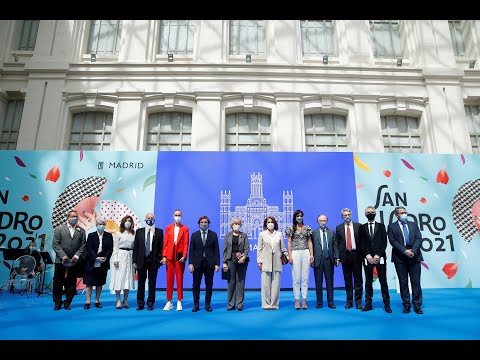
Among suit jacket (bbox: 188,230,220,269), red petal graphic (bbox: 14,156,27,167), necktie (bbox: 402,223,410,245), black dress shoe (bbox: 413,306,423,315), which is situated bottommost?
black dress shoe (bbox: 413,306,423,315)

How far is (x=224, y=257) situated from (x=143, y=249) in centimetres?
153

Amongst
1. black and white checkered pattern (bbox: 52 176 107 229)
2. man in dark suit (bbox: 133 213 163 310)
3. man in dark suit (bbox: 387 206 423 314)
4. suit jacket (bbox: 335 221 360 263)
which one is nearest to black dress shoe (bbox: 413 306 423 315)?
man in dark suit (bbox: 387 206 423 314)

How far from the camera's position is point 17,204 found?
9.63 m

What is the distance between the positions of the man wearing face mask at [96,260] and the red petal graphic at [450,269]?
817 cm

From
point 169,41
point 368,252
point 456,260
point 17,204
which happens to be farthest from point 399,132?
point 17,204

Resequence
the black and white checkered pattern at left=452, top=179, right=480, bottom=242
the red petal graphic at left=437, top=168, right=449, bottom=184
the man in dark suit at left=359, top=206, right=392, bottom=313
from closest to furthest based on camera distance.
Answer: the man in dark suit at left=359, top=206, right=392, bottom=313
the black and white checkered pattern at left=452, top=179, right=480, bottom=242
the red petal graphic at left=437, top=168, right=449, bottom=184

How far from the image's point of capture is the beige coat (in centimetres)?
698

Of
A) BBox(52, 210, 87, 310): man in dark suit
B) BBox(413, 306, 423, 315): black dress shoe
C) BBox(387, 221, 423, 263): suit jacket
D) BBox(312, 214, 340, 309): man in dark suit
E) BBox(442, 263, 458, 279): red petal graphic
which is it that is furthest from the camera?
BBox(442, 263, 458, 279): red petal graphic

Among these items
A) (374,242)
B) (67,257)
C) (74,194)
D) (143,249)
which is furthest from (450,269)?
Result: (74,194)

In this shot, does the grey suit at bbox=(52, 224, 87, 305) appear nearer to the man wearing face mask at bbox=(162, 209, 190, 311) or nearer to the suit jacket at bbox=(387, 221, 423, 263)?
the man wearing face mask at bbox=(162, 209, 190, 311)

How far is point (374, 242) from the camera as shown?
6723mm

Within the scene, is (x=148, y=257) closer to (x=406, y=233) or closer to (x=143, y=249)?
(x=143, y=249)

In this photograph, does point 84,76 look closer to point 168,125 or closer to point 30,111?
point 30,111

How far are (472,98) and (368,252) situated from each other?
32.8ft
